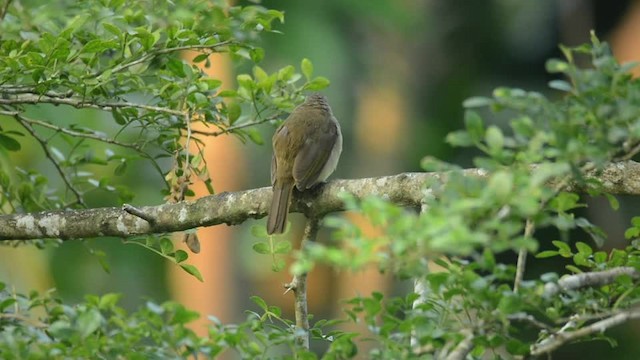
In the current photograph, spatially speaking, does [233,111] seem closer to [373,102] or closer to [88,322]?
[88,322]

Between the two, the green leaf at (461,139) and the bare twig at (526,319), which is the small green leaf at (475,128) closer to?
the green leaf at (461,139)

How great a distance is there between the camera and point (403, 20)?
40.6 feet

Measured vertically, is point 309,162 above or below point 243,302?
above

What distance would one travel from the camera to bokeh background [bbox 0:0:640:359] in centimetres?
1231

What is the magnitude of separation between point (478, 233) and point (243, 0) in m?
10.2

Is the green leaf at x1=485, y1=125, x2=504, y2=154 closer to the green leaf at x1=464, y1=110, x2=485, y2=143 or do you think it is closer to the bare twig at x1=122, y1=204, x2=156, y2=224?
the green leaf at x1=464, y1=110, x2=485, y2=143

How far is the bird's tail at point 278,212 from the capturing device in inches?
184

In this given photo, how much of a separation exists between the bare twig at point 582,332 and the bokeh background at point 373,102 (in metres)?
8.71

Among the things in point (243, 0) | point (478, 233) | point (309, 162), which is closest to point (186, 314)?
point (478, 233)

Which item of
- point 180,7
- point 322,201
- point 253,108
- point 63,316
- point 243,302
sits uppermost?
point 180,7

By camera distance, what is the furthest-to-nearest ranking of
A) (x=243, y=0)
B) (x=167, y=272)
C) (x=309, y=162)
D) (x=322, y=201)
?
(x=167, y=272), (x=243, y=0), (x=309, y=162), (x=322, y=201)

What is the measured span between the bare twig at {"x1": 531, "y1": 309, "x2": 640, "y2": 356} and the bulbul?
5.95 ft

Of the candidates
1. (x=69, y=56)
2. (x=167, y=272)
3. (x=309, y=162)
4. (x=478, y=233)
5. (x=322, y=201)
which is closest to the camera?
(x=478, y=233)

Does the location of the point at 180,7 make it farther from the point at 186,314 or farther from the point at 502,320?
the point at 502,320
